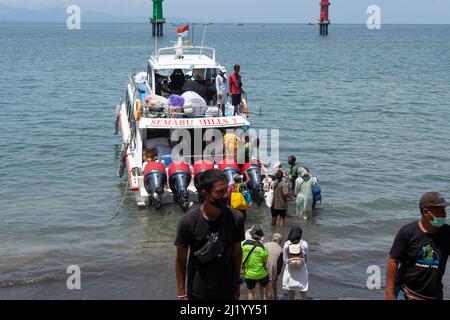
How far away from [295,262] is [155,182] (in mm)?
5538

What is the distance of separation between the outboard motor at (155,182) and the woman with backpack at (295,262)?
5.00 meters

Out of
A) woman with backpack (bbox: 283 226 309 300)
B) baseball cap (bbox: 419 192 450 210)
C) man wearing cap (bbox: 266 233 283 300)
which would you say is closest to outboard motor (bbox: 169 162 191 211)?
woman with backpack (bbox: 283 226 309 300)

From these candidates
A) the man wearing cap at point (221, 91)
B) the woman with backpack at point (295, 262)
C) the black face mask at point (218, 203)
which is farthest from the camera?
the man wearing cap at point (221, 91)

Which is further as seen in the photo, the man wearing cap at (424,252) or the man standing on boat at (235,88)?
the man standing on boat at (235,88)

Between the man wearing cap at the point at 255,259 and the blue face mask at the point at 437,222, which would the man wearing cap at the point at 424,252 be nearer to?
the blue face mask at the point at 437,222

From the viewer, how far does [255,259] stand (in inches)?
320

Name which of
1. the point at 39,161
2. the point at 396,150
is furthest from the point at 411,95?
the point at 39,161

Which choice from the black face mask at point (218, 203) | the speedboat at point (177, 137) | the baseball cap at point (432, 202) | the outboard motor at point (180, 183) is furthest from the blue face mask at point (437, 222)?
the outboard motor at point (180, 183)

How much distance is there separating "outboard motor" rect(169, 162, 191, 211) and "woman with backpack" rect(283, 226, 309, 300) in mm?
4537

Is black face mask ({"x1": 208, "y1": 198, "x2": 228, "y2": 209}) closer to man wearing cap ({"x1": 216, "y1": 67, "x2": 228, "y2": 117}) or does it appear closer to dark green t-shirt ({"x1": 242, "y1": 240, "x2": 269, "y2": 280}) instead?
dark green t-shirt ({"x1": 242, "y1": 240, "x2": 269, "y2": 280})

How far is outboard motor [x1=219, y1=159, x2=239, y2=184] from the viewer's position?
43.6 feet

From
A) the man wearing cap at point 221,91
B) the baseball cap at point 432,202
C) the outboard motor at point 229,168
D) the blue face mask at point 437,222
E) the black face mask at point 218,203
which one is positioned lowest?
the outboard motor at point 229,168

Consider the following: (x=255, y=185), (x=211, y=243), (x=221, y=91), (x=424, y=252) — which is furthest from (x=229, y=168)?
(x=211, y=243)

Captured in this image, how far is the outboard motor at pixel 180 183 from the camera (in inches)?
515
